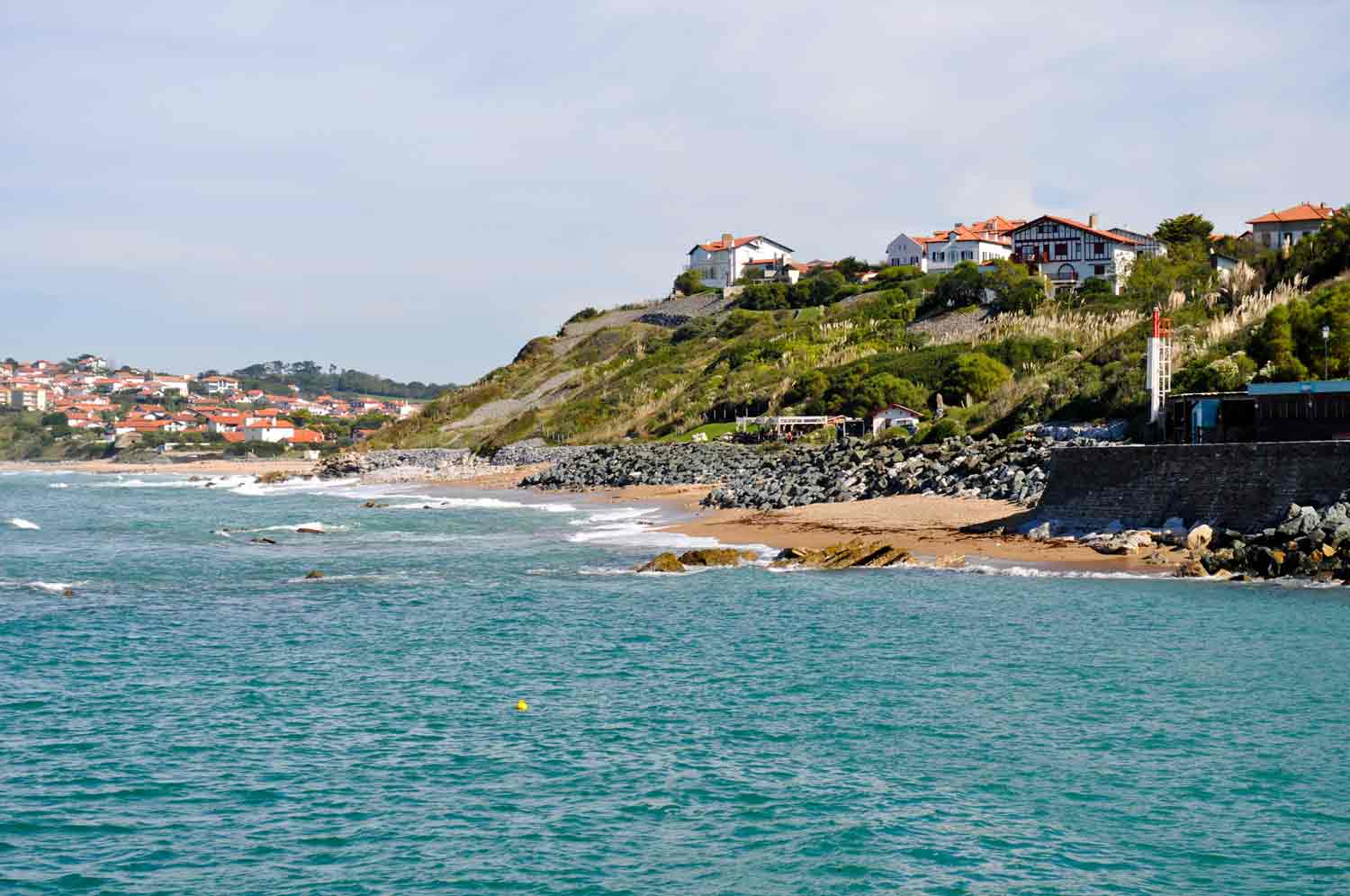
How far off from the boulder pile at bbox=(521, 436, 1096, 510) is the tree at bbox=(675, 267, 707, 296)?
80020 mm

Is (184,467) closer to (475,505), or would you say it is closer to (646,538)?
(475,505)

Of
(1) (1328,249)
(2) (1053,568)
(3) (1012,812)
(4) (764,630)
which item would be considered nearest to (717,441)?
(1) (1328,249)

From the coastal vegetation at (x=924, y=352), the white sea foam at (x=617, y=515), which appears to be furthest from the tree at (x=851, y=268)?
the white sea foam at (x=617, y=515)

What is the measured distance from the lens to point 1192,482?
32.6 m

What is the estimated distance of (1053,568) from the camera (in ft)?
102

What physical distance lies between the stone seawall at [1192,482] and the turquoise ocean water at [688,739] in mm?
4675

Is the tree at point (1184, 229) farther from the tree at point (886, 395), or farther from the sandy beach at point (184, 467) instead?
the sandy beach at point (184, 467)

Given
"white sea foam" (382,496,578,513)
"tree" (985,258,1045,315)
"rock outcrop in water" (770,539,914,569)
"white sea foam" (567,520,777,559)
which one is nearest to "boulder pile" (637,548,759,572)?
"rock outcrop in water" (770,539,914,569)

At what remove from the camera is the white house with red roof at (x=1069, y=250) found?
10031 centimetres

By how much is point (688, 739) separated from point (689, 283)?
136 m

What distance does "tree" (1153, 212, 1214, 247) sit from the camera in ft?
346

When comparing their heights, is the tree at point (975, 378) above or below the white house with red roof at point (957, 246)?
below

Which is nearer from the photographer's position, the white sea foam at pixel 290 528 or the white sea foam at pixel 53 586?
the white sea foam at pixel 53 586

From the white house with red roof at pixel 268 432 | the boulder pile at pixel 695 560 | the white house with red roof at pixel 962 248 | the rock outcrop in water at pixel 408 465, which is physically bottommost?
the boulder pile at pixel 695 560
